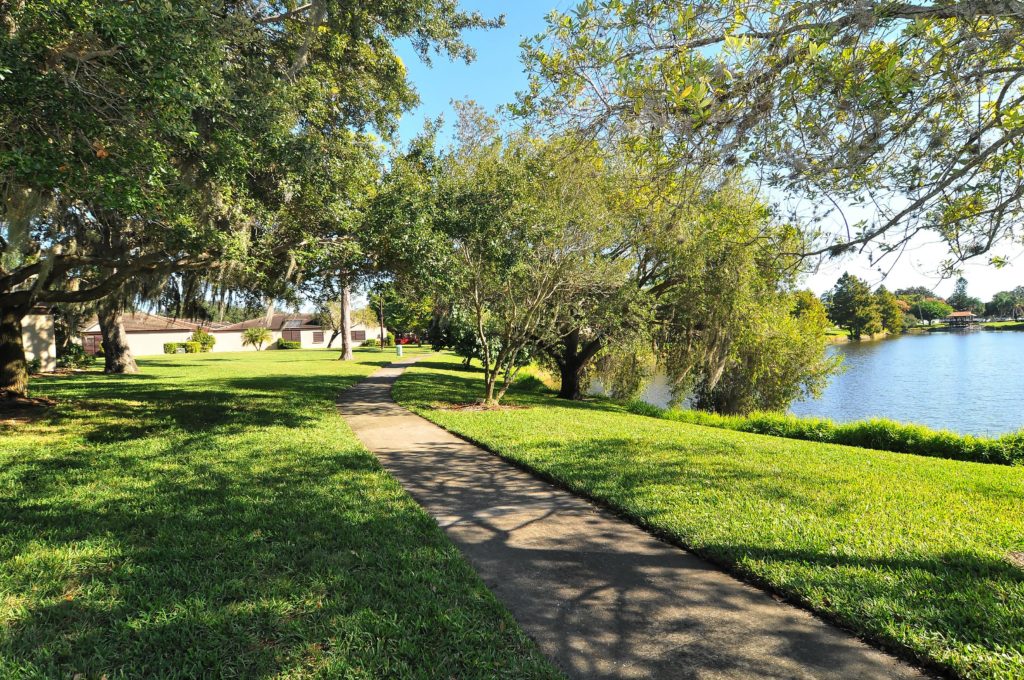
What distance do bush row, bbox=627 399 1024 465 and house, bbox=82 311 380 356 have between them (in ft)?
66.7

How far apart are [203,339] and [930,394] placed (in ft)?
181

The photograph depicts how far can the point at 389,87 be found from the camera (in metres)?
10.9

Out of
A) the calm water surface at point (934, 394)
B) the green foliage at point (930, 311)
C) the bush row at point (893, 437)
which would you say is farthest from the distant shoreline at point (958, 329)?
the bush row at point (893, 437)

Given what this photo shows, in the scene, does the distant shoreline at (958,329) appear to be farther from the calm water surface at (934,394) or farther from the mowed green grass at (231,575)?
the mowed green grass at (231,575)

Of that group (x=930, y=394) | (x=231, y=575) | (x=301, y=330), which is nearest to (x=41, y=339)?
(x=231, y=575)

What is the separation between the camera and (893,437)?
10.6 metres

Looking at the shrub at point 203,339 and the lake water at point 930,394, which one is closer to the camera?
the lake water at point 930,394

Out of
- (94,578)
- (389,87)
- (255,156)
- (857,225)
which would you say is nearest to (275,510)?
(94,578)

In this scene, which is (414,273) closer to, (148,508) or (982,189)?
(148,508)

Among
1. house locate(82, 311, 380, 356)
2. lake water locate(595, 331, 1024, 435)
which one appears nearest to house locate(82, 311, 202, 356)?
house locate(82, 311, 380, 356)

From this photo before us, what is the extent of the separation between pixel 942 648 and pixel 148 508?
21.5 ft

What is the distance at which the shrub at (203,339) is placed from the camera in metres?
50.0

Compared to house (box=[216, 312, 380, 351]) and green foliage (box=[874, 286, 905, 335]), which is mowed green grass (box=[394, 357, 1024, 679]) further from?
green foliage (box=[874, 286, 905, 335])

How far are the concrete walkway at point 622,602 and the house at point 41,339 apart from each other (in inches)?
959
